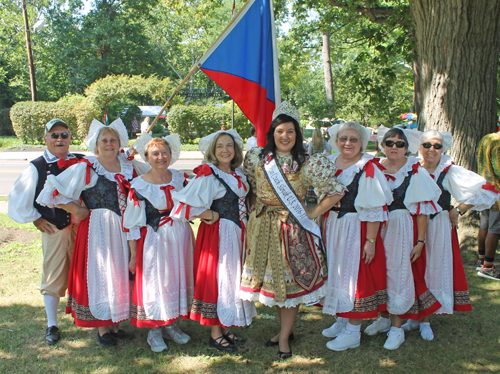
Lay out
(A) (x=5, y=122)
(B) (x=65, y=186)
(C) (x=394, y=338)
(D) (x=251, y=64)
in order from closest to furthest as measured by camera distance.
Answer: (B) (x=65, y=186)
(C) (x=394, y=338)
(D) (x=251, y=64)
(A) (x=5, y=122)

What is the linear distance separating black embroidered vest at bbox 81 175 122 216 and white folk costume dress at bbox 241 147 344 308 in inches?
43.7

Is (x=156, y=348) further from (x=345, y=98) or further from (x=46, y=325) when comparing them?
(x=345, y=98)

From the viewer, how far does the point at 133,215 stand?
10.2ft

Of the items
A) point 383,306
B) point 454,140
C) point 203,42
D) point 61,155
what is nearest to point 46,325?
point 61,155

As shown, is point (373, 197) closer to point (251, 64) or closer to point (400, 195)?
point (400, 195)

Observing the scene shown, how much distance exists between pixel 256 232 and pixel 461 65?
11.5ft

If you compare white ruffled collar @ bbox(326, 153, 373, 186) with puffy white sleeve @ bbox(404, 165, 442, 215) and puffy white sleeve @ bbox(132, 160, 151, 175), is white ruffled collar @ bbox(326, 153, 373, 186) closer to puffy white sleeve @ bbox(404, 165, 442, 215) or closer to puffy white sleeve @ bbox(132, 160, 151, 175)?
puffy white sleeve @ bbox(404, 165, 442, 215)

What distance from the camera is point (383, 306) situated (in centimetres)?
329

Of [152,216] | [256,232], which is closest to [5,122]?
[152,216]

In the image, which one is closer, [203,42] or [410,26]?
[410,26]

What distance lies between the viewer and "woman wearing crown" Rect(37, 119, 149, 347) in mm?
3168

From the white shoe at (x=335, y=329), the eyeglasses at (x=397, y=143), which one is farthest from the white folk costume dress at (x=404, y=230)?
the white shoe at (x=335, y=329)

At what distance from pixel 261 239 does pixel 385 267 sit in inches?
41.2

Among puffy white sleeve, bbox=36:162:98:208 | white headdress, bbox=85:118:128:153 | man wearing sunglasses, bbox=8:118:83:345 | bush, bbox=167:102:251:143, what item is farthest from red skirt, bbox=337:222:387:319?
bush, bbox=167:102:251:143
